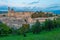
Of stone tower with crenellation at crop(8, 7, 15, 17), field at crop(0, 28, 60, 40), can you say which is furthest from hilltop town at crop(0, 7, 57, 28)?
field at crop(0, 28, 60, 40)

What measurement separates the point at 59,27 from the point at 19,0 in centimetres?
67

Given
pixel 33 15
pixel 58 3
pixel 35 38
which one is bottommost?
pixel 35 38

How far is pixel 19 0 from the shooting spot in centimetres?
224

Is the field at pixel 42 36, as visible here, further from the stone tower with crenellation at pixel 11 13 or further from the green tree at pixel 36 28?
the stone tower with crenellation at pixel 11 13

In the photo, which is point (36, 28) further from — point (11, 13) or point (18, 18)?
point (11, 13)

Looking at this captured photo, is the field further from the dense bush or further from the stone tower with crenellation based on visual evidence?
the stone tower with crenellation

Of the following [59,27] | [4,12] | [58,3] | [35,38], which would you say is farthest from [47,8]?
[4,12]

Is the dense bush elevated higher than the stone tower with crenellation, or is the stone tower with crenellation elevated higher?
the stone tower with crenellation

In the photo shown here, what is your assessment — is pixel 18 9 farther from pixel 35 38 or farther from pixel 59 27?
pixel 59 27

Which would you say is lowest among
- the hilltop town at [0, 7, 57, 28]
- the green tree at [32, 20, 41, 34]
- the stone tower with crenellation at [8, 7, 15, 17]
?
the green tree at [32, 20, 41, 34]

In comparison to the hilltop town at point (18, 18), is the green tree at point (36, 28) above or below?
below

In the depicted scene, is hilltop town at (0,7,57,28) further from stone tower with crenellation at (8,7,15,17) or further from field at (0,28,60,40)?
field at (0,28,60,40)

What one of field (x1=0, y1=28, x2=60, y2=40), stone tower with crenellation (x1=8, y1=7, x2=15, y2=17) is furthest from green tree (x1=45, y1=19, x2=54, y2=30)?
stone tower with crenellation (x1=8, y1=7, x2=15, y2=17)

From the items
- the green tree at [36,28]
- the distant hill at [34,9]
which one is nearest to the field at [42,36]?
the green tree at [36,28]
